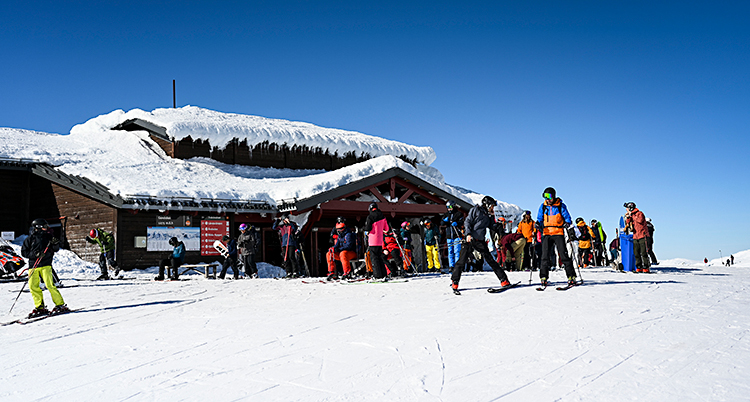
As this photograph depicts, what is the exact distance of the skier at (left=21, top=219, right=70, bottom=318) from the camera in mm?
7117

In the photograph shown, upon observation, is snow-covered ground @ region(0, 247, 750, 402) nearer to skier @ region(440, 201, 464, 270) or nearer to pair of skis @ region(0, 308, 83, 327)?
pair of skis @ region(0, 308, 83, 327)

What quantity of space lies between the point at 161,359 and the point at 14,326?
136 inches

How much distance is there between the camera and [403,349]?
170 inches

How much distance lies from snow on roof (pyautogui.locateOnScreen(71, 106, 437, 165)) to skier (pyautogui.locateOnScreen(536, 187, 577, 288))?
1619cm

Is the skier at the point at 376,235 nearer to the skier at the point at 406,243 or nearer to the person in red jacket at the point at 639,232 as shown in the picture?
the skier at the point at 406,243

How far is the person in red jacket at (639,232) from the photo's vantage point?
432 inches

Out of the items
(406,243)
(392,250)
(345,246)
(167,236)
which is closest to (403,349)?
(345,246)

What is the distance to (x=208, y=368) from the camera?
3994 millimetres

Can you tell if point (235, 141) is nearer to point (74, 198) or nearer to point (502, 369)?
point (74, 198)

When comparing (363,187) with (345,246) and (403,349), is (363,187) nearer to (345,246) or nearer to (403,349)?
(345,246)

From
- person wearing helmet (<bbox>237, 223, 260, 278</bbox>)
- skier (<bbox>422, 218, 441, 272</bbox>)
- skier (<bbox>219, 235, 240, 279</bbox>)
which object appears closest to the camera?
person wearing helmet (<bbox>237, 223, 260, 278</bbox>)

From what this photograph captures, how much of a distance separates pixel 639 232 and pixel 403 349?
8.62 metres

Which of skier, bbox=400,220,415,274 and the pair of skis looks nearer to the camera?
the pair of skis

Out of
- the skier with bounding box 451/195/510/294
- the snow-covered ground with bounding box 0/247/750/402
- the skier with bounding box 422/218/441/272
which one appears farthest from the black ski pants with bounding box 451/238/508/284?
the skier with bounding box 422/218/441/272
